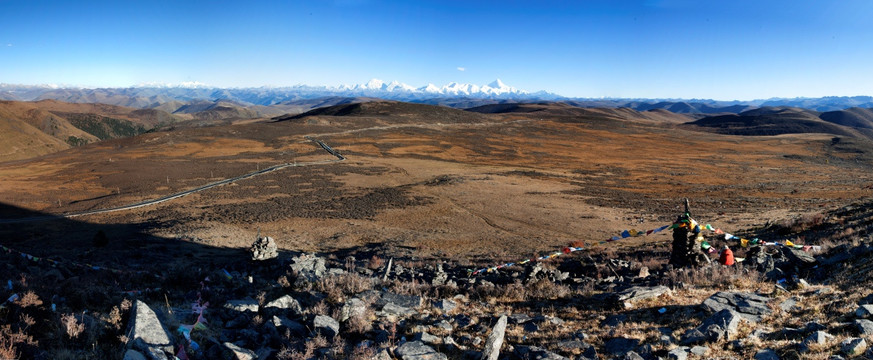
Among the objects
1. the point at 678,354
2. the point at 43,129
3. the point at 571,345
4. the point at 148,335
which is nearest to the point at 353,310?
the point at 148,335

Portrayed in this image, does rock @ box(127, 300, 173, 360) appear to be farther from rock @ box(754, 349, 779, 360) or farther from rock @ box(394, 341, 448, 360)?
rock @ box(754, 349, 779, 360)

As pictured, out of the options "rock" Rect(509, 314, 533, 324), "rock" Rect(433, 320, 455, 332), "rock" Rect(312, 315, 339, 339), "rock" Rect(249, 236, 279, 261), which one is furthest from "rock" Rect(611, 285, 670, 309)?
"rock" Rect(249, 236, 279, 261)

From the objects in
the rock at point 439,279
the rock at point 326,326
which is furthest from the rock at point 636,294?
the rock at point 326,326

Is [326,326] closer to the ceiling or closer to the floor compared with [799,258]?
closer to the ceiling

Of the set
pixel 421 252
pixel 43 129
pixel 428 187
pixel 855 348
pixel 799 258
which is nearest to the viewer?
pixel 855 348

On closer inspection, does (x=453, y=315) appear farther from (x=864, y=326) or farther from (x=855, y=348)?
(x=864, y=326)

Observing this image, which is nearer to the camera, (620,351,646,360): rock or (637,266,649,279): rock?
(620,351,646,360): rock
